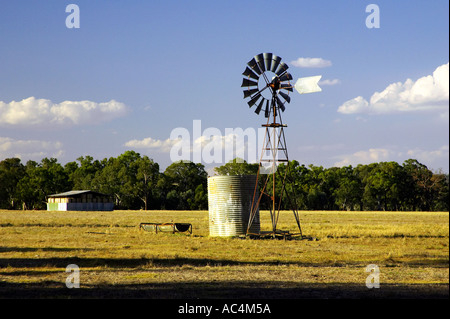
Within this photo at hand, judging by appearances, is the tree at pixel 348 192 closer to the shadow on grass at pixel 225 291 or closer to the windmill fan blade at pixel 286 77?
the windmill fan blade at pixel 286 77

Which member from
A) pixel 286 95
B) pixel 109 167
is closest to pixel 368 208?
pixel 109 167

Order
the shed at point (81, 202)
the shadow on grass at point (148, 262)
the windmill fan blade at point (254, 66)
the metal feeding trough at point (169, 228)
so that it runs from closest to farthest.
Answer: the shadow on grass at point (148, 262), the windmill fan blade at point (254, 66), the metal feeding trough at point (169, 228), the shed at point (81, 202)

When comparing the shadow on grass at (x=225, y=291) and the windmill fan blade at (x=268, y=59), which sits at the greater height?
the windmill fan blade at (x=268, y=59)

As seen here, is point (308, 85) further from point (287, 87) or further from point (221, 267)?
point (221, 267)

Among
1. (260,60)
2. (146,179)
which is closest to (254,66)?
(260,60)

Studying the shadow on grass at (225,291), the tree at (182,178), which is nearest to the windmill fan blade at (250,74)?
the shadow on grass at (225,291)

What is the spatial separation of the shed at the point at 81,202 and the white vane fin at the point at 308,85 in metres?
80.7

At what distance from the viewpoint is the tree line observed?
11569cm

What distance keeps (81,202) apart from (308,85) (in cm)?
8259

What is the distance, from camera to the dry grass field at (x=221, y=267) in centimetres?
1370

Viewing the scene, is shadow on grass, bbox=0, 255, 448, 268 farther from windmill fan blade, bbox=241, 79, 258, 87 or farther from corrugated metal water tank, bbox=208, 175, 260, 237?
windmill fan blade, bbox=241, 79, 258, 87

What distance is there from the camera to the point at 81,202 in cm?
10531

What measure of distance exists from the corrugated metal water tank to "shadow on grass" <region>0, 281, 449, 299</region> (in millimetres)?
15502
